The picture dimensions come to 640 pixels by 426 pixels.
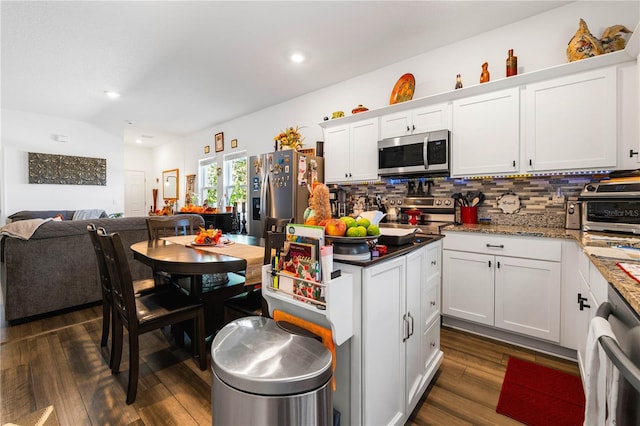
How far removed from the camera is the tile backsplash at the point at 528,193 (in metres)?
2.48

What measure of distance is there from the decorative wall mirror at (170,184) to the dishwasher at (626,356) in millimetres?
8282

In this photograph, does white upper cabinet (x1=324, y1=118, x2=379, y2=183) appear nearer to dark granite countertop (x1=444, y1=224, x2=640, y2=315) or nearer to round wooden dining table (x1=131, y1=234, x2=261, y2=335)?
dark granite countertop (x1=444, y1=224, x2=640, y2=315)

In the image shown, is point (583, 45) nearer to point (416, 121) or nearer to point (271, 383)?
point (416, 121)

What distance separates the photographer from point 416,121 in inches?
118

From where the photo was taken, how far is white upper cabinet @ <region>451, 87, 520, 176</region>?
2449 mm

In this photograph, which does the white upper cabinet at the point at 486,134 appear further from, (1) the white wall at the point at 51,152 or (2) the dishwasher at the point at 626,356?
(1) the white wall at the point at 51,152

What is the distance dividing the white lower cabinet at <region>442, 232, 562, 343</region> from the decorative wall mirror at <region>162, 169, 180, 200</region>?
23.7ft

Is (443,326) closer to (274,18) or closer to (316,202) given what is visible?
(316,202)

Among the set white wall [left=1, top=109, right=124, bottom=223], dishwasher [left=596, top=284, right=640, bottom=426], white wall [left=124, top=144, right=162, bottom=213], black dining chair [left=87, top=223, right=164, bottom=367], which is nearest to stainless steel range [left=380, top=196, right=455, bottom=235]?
dishwasher [left=596, top=284, right=640, bottom=426]

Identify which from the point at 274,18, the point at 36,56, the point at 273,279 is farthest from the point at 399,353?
the point at 36,56

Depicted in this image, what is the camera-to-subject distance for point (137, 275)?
3.31 meters

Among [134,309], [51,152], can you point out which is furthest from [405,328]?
[51,152]

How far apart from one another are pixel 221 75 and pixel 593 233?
4308 millimetres

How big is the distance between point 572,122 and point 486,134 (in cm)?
59
